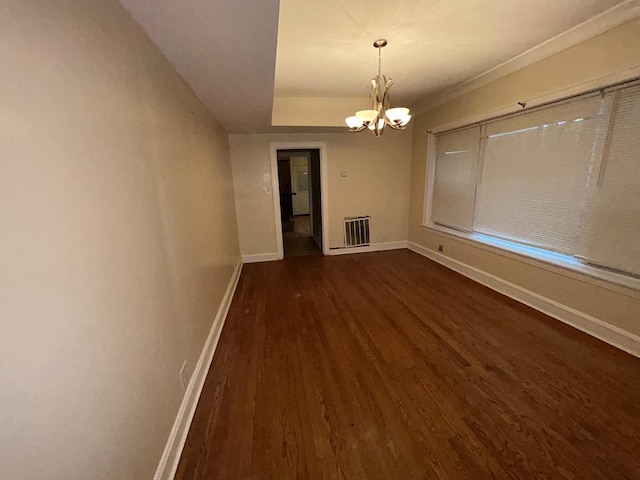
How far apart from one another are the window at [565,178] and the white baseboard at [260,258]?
3068mm

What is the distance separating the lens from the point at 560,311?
2496 millimetres

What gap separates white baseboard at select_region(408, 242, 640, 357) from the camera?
2.06m

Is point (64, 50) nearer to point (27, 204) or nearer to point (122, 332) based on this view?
point (27, 204)

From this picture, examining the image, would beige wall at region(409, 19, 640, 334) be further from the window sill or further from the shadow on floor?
the shadow on floor

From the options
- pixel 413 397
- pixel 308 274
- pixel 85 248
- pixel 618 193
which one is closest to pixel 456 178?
pixel 618 193

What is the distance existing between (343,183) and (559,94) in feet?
9.48

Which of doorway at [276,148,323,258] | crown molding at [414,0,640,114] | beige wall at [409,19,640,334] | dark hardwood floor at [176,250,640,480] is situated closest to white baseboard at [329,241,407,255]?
doorway at [276,148,323,258]

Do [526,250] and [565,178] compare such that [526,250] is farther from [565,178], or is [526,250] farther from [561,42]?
[561,42]

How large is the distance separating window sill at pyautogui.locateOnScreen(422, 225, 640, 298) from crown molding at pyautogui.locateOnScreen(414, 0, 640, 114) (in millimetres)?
1793

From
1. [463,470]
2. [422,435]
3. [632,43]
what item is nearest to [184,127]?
[422,435]

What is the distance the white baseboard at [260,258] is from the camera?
4.60m

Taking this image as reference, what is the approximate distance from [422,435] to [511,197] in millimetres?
2633

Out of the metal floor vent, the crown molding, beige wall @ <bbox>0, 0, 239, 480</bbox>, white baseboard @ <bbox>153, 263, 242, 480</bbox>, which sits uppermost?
the crown molding

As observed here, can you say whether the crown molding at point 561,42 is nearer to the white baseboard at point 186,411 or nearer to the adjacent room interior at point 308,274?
the adjacent room interior at point 308,274
